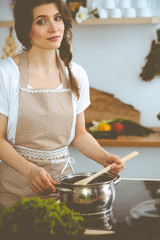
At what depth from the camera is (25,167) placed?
1.42 metres

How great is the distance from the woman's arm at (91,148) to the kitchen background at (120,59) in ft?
4.81

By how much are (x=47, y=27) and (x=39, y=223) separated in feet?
3.10

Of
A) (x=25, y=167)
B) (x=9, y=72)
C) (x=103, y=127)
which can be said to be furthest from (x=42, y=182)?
(x=103, y=127)

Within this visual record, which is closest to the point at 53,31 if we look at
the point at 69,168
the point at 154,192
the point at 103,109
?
the point at 69,168

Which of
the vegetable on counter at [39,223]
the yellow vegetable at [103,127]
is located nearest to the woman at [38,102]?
the vegetable on counter at [39,223]

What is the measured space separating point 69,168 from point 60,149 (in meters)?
0.11

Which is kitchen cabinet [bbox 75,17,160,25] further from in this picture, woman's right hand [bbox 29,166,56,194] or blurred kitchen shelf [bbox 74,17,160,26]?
woman's right hand [bbox 29,166,56,194]

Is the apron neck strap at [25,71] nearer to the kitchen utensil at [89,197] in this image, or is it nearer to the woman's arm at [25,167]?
the woman's arm at [25,167]

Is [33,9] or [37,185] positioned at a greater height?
[33,9]

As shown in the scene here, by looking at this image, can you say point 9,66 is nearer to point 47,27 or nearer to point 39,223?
point 47,27

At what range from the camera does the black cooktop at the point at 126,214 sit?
89cm

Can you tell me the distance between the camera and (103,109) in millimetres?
3166

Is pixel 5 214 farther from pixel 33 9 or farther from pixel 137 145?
pixel 137 145

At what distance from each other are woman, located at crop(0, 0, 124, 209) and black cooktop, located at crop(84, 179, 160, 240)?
196mm
